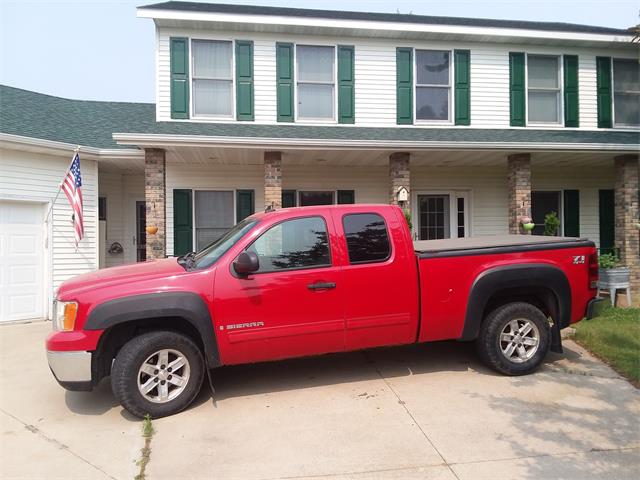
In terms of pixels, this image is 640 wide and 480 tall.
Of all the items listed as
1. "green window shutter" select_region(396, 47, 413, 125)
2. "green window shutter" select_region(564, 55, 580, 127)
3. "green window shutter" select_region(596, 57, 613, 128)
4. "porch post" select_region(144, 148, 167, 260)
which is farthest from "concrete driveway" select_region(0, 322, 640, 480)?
"green window shutter" select_region(596, 57, 613, 128)

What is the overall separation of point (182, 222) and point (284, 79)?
4074 mm

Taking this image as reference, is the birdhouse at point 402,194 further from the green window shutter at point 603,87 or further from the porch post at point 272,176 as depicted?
the green window shutter at point 603,87

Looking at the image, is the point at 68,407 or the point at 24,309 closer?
the point at 68,407

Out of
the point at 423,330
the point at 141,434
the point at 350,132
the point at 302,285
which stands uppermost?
the point at 350,132

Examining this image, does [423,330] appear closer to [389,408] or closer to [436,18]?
[389,408]

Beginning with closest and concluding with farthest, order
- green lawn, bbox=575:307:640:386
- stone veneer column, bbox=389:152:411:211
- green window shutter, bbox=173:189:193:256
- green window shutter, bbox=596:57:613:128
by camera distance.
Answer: green lawn, bbox=575:307:640:386
stone veneer column, bbox=389:152:411:211
green window shutter, bbox=173:189:193:256
green window shutter, bbox=596:57:613:128

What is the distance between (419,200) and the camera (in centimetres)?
1053

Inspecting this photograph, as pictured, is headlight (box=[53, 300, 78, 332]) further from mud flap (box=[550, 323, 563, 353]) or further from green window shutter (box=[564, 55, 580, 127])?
green window shutter (box=[564, 55, 580, 127])

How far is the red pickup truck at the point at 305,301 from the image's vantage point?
11.9 feet

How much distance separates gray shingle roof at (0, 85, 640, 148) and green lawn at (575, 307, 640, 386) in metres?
3.90

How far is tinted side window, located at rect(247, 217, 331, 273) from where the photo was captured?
13.1 feet

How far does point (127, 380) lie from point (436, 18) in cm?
1073

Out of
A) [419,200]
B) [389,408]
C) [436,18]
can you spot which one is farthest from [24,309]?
[436,18]

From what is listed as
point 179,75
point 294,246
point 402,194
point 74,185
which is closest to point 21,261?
point 74,185
